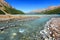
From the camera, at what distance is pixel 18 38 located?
1533 cm

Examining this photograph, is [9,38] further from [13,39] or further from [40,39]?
[40,39]

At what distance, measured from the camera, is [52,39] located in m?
13.8

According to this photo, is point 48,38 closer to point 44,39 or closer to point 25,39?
point 44,39

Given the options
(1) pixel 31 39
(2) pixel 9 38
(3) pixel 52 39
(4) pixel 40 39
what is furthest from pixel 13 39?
(3) pixel 52 39

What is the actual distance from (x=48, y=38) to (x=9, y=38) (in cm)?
412

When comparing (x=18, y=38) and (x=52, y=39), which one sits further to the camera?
(x=18, y=38)

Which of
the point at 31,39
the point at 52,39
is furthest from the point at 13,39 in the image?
the point at 52,39

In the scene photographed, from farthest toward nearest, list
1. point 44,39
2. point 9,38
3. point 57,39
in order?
1. point 9,38
2. point 44,39
3. point 57,39

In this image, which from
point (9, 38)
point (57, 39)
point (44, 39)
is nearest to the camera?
point (57, 39)

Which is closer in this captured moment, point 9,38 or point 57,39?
point 57,39

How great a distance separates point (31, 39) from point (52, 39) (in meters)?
2.24

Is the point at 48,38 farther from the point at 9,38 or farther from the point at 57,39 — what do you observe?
the point at 9,38

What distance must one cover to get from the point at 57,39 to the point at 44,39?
4.67 feet

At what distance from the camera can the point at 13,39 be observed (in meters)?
14.7
